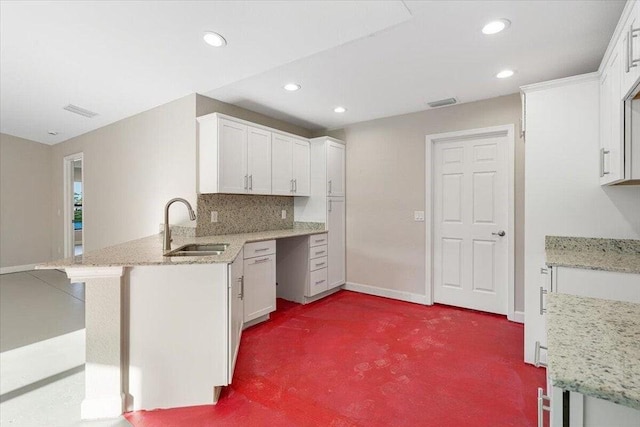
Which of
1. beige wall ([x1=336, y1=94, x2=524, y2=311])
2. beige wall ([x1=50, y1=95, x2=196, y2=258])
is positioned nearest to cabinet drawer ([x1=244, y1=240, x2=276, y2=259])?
beige wall ([x1=50, y1=95, x2=196, y2=258])

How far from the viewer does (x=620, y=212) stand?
2.18 meters

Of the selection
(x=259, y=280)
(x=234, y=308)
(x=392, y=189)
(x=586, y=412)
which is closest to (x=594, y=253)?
(x=586, y=412)

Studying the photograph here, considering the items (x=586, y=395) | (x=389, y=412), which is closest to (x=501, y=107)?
(x=389, y=412)

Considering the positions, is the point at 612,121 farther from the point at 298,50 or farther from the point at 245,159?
the point at 245,159

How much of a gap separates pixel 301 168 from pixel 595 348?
12.3 ft

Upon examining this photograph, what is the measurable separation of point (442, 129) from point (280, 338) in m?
3.00

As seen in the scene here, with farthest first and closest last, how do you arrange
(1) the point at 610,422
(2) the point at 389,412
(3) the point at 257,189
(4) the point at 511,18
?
(3) the point at 257,189, (4) the point at 511,18, (2) the point at 389,412, (1) the point at 610,422

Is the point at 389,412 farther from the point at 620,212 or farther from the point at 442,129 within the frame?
the point at 442,129

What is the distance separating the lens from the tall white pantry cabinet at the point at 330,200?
427 cm

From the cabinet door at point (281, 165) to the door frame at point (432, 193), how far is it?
5.70ft

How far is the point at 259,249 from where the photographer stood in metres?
3.27

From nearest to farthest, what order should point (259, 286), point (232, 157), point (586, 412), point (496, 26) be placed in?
1. point (586, 412)
2. point (496, 26)
3. point (259, 286)
4. point (232, 157)

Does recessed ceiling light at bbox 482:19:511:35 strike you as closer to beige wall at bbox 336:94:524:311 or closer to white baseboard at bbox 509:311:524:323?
beige wall at bbox 336:94:524:311

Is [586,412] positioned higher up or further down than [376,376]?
higher up
